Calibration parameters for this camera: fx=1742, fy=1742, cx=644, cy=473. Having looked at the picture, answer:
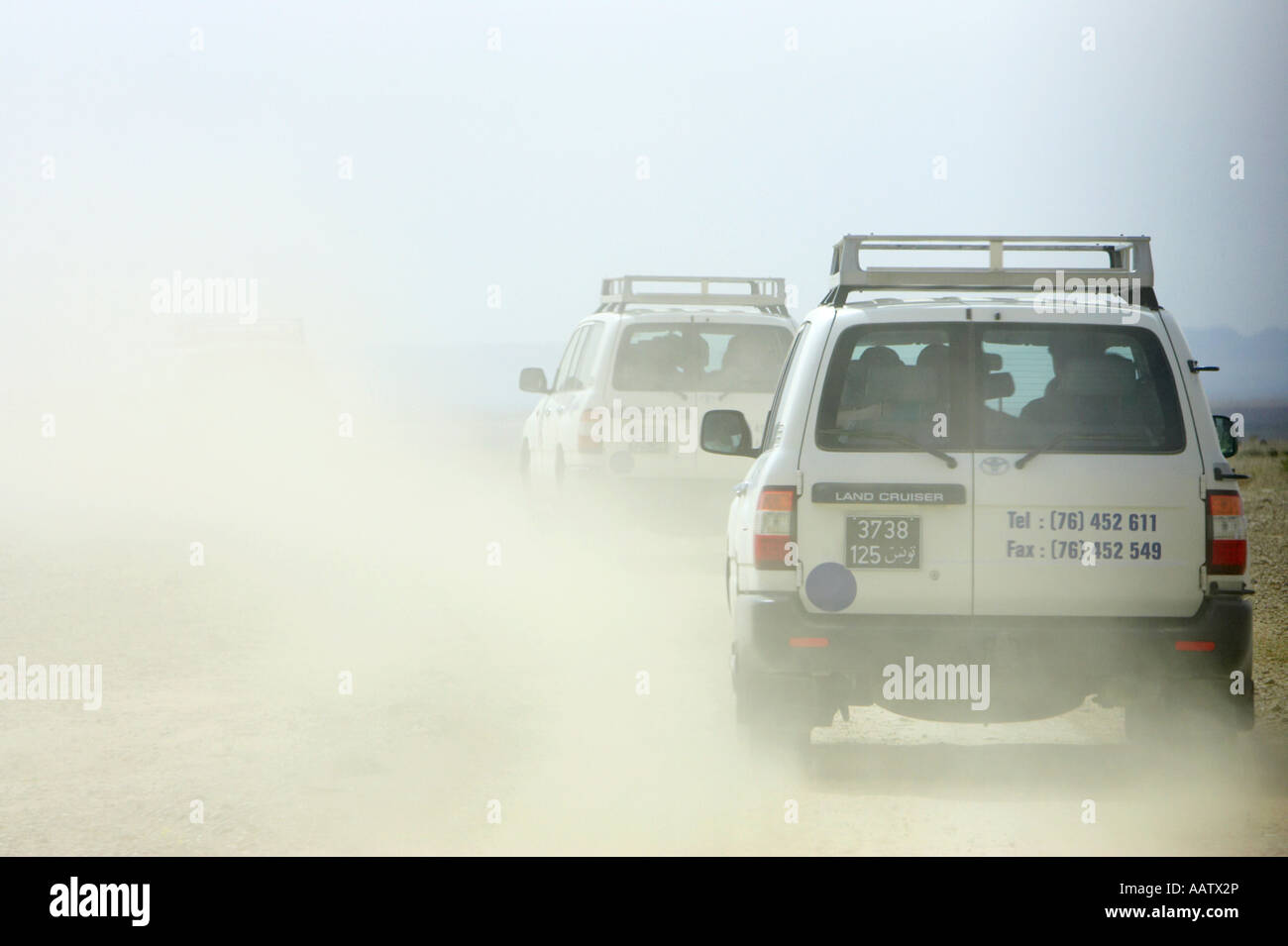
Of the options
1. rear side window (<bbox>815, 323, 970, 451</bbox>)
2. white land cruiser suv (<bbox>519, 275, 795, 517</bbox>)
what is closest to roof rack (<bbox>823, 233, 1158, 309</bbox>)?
rear side window (<bbox>815, 323, 970, 451</bbox>)

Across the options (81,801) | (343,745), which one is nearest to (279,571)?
(343,745)

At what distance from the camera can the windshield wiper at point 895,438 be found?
6.96 m

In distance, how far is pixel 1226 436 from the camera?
748cm

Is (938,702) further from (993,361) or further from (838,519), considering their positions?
(993,361)

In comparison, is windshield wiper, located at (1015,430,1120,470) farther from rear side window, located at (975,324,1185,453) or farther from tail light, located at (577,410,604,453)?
tail light, located at (577,410,604,453)

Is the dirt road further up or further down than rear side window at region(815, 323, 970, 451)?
further down

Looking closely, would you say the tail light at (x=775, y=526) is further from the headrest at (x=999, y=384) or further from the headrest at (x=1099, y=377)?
the headrest at (x=1099, y=377)

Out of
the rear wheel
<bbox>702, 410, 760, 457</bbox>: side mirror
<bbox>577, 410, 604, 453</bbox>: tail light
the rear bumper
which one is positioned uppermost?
<bbox>702, 410, 760, 457</bbox>: side mirror

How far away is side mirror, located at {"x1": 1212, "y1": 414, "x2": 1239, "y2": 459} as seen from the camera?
23.6 ft

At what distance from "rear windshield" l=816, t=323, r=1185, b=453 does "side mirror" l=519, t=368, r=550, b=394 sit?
30.4 feet

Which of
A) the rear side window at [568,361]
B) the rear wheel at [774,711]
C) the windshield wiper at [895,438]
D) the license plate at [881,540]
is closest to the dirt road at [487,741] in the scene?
the rear wheel at [774,711]

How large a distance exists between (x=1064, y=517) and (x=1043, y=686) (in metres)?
0.68

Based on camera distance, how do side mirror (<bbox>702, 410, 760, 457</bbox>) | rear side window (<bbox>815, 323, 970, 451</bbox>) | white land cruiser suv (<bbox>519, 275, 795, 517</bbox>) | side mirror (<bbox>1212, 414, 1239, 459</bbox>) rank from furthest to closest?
white land cruiser suv (<bbox>519, 275, 795, 517</bbox>) < side mirror (<bbox>702, 410, 760, 457</bbox>) < side mirror (<bbox>1212, 414, 1239, 459</bbox>) < rear side window (<bbox>815, 323, 970, 451</bbox>)

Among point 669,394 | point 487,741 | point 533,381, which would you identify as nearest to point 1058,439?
point 487,741
